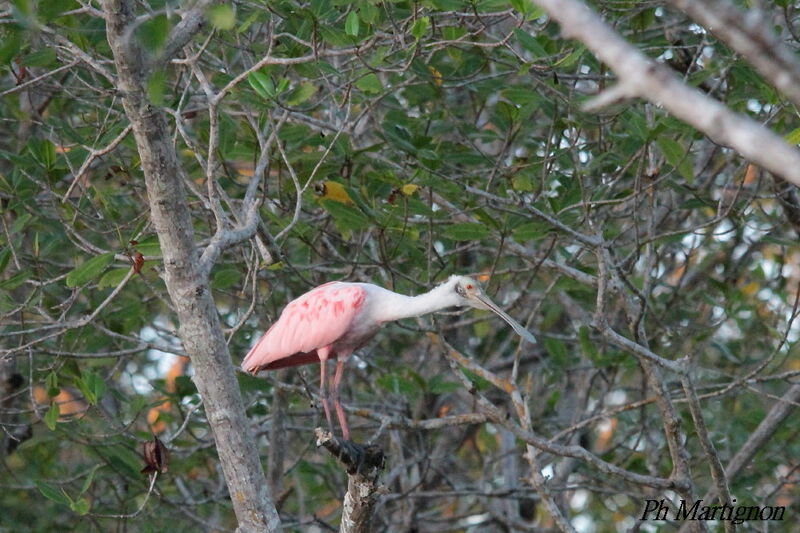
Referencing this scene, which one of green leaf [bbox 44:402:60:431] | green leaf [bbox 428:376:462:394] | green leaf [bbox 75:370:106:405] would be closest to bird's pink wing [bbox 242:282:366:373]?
green leaf [bbox 75:370:106:405]

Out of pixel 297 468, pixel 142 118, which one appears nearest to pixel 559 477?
pixel 297 468

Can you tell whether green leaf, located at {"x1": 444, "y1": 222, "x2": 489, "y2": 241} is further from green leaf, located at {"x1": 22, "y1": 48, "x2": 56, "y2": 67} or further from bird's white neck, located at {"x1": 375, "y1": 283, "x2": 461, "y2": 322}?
green leaf, located at {"x1": 22, "y1": 48, "x2": 56, "y2": 67}

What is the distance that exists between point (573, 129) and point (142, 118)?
3067 millimetres

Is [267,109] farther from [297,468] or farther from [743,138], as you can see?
[743,138]

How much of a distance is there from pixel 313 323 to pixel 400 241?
747 millimetres

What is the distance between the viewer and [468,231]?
589 cm

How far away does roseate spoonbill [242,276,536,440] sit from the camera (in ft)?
18.8

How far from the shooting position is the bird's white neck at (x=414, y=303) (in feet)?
18.5

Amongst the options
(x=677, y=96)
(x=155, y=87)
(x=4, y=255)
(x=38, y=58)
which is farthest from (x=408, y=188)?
(x=677, y=96)

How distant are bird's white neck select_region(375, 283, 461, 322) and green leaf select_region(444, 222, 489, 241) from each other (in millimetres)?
303

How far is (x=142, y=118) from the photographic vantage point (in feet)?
13.8

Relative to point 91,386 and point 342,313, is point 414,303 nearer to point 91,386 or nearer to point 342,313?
point 342,313

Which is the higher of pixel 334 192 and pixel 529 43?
pixel 529 43

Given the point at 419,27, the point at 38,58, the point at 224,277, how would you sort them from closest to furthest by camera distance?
1. the point at 419,27
2. the point at 38,58
3. the point at 224,277
